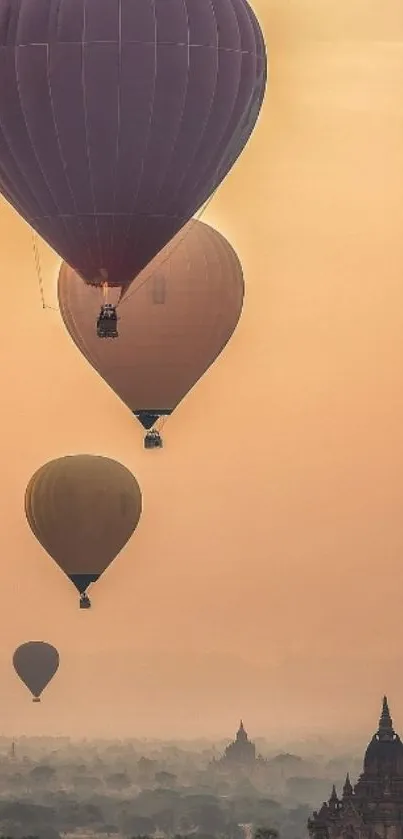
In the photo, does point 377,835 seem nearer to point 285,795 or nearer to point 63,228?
point 285,795

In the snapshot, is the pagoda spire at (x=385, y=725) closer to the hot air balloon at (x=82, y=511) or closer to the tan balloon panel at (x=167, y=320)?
the hot air balloon at (x=82, y=511)

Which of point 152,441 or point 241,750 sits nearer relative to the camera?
point 152,441

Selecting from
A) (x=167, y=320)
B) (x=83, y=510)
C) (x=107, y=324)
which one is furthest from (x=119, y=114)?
(x=83, y=510)

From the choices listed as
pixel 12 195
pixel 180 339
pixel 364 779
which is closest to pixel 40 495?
pixel 180 339

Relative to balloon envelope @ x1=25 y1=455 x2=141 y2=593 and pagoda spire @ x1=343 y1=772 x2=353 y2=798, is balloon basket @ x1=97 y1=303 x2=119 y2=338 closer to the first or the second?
balloon envelope @ x1=25 y1=455 x2=141 y2=593

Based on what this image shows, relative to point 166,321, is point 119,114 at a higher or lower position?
higher

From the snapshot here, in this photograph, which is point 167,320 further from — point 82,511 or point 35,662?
point 35,662

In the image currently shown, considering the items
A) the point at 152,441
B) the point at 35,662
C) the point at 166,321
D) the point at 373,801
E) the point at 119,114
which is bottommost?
the point at 373,801
